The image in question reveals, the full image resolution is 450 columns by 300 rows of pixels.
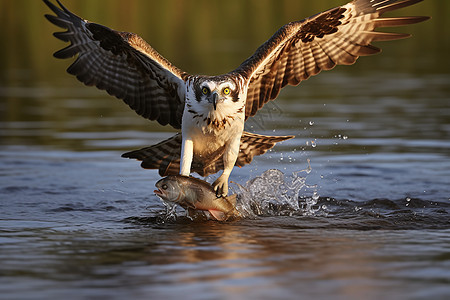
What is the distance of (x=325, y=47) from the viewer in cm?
977

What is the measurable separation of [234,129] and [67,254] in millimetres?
2261

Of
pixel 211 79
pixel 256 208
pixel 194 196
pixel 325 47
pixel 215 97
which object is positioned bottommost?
pixel 256 208

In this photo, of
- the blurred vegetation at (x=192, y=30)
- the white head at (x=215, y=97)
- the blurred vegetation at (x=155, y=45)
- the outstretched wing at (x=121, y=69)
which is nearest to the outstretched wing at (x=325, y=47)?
the outstretched wing at (x=121, y=69)

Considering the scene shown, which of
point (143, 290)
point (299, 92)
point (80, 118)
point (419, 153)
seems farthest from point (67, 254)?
point (299, 92)

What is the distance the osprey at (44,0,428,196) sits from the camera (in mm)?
8445

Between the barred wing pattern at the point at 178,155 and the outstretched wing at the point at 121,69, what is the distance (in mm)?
444

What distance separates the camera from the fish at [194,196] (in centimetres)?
784

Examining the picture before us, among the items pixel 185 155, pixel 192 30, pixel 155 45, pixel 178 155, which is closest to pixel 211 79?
pixel 185 155

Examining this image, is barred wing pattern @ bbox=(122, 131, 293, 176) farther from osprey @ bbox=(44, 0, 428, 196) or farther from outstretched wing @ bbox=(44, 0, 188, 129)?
outstretched wing @ bbox=(44, 0, 188, 129)

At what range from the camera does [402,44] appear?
26859mm

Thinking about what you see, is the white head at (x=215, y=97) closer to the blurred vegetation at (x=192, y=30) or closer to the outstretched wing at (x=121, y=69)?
the outstretched wing at (x=121, y=69)

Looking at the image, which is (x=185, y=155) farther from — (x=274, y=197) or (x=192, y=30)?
(x=192, y=30)

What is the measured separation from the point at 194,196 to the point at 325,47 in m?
2.70

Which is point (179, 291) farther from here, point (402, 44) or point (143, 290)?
point (402, 44)
